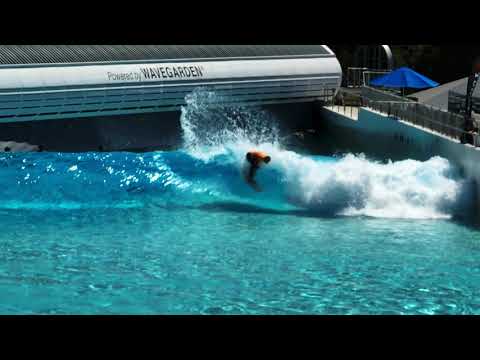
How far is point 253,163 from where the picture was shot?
21.3m

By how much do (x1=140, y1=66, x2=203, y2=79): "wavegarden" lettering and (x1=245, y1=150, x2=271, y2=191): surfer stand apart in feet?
22.7

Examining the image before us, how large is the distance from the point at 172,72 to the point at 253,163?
24.5 ft

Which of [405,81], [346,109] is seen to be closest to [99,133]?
[346,109]

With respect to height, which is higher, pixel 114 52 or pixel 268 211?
pixel 114 52

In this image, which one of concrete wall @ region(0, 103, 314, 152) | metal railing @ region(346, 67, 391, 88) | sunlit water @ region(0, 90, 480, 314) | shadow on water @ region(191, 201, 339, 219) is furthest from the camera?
metal railing @ region(346, 67, 391, 88)

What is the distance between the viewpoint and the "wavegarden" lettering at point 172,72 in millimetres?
26984

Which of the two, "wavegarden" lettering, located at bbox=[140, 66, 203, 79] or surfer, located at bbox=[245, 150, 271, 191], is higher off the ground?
"wavegarden" lettering, located at bbox=[140, 66, 203, 79]

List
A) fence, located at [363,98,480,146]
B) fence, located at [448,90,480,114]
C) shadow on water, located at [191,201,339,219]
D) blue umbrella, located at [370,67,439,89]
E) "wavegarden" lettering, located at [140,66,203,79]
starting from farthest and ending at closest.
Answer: blue umbrella, located at [370,67,439,89] < "wavegarden" lettering, located at [140,66,203,79] < fence, located at [448,90,480,114] < fence, located at [363,98,480,146] < shadow on water, located at [191,201,339,219]

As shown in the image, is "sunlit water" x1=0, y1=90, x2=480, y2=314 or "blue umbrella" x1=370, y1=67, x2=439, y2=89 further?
"blue umbrella" x1=370, y1=67, x2=439, y2=89

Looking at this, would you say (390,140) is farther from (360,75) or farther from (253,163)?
(360,75)

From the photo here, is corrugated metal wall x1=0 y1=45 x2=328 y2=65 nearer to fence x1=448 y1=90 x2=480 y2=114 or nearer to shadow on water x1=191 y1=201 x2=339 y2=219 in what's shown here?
fence x1=448 y1=90 x2=480 y2=114

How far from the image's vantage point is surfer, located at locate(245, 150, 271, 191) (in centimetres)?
2094

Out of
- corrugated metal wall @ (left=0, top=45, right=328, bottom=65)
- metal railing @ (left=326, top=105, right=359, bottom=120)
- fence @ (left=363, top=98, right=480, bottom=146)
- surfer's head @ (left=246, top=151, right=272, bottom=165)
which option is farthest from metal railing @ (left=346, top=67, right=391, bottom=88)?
surfer's head @ (left=246, top=151, right=272, bottom=165)
